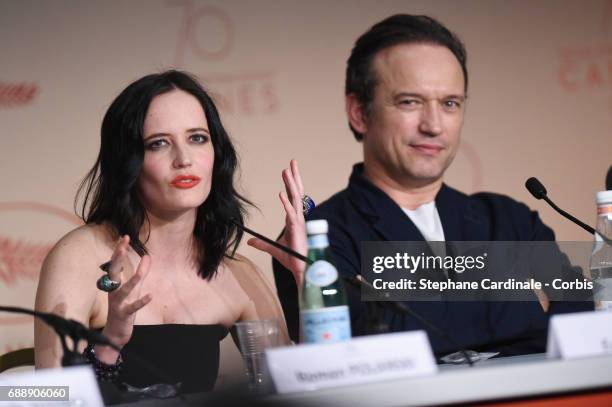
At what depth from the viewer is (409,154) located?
7.22 ft

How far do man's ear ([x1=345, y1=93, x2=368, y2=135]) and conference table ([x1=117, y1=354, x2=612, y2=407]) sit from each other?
1.34 meters

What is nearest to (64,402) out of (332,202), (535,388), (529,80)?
(535,388)

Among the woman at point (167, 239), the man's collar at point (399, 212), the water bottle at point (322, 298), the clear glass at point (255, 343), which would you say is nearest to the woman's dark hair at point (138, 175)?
the woman at point (167, 239)

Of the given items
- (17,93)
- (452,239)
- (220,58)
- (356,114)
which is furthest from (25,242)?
(452,239)

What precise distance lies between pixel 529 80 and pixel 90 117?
1543 millimetres

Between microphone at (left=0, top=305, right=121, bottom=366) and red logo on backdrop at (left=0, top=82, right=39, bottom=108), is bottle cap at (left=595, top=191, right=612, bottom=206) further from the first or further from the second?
red logo on backdrop at (left=0, top=82, right=39, bottom=108)

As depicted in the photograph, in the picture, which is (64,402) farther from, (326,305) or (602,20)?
(602,20)

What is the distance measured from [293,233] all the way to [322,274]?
1.57 ft

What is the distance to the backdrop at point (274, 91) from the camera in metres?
2.76

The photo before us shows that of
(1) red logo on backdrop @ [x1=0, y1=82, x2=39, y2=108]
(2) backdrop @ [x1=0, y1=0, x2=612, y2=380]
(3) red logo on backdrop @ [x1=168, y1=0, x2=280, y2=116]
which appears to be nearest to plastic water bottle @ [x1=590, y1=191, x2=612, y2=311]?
(2) backdrop @ [x1=0, y1=0, x2=612, y2=380]

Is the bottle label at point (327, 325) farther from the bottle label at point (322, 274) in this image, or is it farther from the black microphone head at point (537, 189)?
the black microphone head at point (537, 189)

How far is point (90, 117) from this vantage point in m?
2.80

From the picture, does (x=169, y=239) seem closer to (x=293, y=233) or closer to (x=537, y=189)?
(x=293, y=233)

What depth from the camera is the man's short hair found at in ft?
7.46
